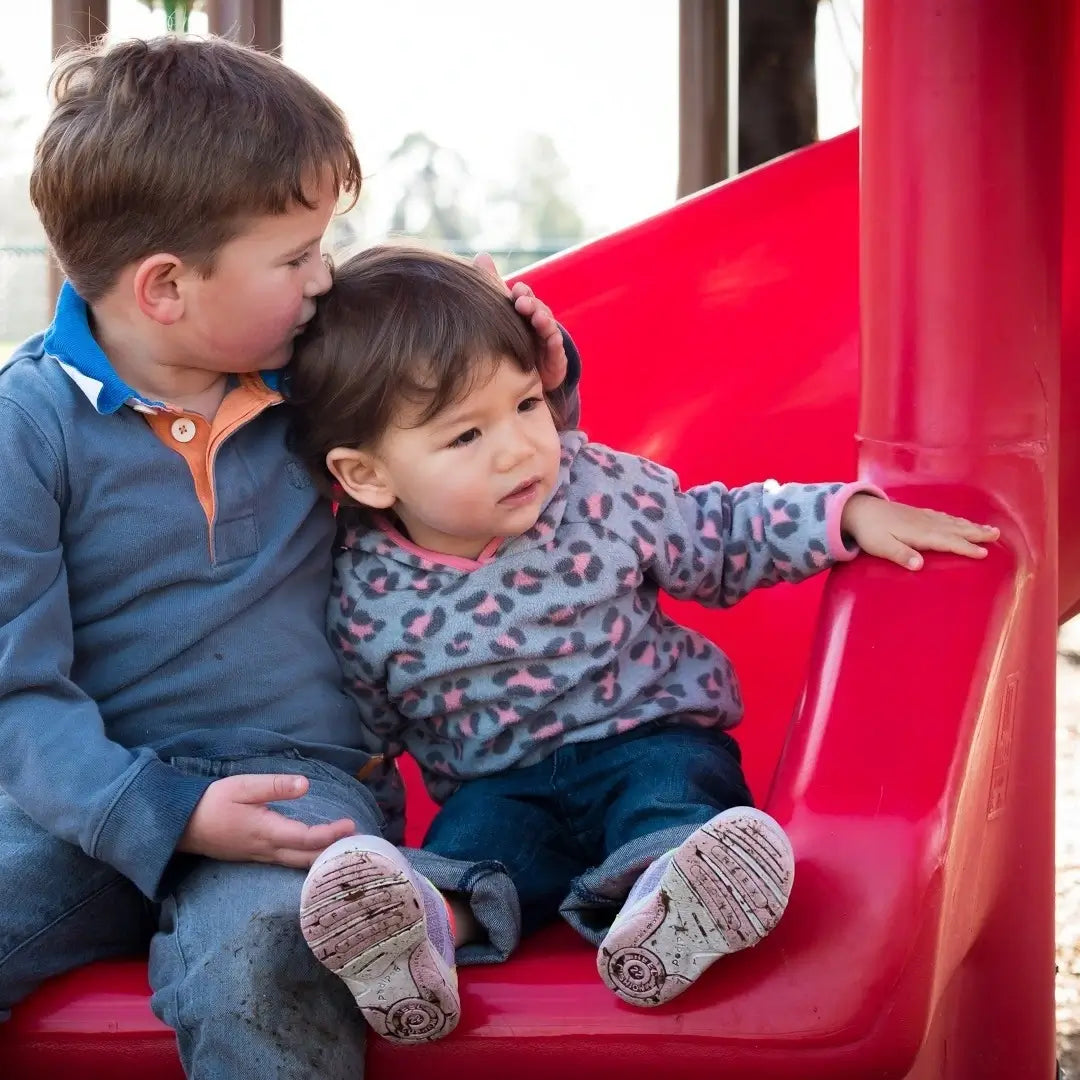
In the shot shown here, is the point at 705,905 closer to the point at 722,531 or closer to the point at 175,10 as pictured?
the point at 722,531

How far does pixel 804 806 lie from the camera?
101 centimetres

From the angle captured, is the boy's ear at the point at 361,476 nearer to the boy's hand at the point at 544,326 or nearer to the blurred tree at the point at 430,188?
the boy's hand at the point at 544,326

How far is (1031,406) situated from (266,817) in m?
0.64

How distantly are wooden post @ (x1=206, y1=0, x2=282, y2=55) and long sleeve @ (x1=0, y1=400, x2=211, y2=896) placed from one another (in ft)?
4.24

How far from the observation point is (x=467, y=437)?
1176 mm

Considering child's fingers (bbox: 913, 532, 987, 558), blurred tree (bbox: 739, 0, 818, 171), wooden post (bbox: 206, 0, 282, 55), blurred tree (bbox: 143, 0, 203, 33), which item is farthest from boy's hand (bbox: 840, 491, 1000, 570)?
blurred tree (bbox: 143, 0, 203, 33)

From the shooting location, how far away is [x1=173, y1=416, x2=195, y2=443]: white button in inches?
46.0

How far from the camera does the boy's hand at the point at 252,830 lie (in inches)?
40.6

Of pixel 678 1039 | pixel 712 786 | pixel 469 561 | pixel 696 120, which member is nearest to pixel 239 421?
pixel 469 561

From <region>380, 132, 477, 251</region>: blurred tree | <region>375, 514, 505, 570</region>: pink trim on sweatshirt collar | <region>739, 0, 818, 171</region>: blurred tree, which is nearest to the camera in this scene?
<region>375, 514, 505, 570</region>: pink trim on sweatshirt collar

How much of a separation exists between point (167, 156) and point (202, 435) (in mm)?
200

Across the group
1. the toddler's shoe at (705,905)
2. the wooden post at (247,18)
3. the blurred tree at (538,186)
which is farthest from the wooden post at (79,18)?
the blurred tree at (538,186)

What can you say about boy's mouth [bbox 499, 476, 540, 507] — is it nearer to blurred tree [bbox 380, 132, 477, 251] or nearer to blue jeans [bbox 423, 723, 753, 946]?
blue jeans [bbox 423, 723, 753, 946]

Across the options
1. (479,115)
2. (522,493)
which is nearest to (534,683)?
(522,493)
